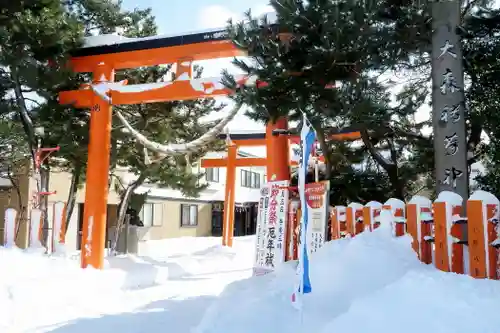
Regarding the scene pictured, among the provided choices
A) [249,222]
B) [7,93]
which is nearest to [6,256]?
[7,93]

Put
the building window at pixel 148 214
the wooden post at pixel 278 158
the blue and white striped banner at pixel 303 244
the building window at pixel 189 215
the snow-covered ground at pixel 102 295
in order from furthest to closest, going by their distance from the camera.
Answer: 1. the building window at pixel 189 215
2. the building window at pixel 148 214
3. the wooden post at pixel 278 158
4. the snow-covered ground at pixel 102 295
5. the blue and white striped banner at pixel 303 244

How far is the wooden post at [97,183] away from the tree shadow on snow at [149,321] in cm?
263

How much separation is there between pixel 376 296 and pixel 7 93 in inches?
340

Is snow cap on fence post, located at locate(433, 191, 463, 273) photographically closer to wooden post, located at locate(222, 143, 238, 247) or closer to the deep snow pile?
the deep snow pile

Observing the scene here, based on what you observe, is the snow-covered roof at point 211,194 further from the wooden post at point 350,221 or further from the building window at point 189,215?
the wooden post at point 350,221

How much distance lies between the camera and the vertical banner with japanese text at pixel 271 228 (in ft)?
27.2

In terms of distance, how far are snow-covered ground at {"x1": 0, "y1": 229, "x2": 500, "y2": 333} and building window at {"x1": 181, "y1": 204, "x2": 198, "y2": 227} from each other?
1571cm

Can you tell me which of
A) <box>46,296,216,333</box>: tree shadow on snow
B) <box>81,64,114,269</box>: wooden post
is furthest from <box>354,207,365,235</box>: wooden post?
<box>81,64,114,269</box>: wooden post

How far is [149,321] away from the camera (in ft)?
20.8

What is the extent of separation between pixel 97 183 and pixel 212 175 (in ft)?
59.5

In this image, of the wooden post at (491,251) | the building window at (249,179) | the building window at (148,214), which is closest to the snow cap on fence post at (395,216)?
the wooden post at (491,251)

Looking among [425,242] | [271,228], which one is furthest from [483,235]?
[271,228]

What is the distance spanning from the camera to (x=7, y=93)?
31.0 feet

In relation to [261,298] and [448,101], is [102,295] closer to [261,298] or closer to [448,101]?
[261,298]
